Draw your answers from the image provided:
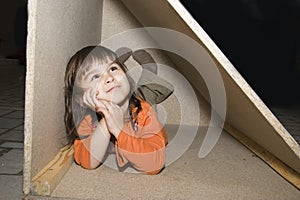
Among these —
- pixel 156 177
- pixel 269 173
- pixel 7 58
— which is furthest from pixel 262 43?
pixel 7 58

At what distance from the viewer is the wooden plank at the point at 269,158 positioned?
0.87 m

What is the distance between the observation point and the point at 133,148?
0.83 m

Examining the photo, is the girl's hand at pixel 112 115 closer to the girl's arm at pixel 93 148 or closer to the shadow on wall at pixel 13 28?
the girl's arm at pixel 93 148

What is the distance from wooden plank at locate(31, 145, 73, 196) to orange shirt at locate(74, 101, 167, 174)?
0.11 ft

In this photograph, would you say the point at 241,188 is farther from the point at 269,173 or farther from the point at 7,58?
the point at 7,58

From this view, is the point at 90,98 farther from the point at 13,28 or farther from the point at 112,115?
the point at 13,28

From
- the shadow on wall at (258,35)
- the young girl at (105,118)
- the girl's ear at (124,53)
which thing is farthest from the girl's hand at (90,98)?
the shadow on wall at (258,35)

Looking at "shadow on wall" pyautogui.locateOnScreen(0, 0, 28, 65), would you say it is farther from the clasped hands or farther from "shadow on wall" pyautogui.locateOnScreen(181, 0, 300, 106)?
the clasped hands

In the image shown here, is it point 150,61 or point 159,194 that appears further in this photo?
point 150,61

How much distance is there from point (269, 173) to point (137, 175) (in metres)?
0.33

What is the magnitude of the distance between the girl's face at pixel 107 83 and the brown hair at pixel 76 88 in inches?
0.7

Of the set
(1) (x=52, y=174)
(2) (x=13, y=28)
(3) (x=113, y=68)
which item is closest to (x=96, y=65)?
(3) (x=113, y=68)

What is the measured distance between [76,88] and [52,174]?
228mm

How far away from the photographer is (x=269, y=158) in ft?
3.30
